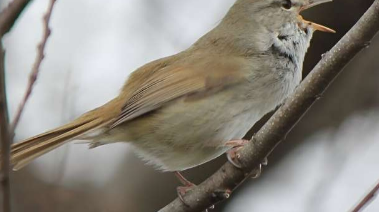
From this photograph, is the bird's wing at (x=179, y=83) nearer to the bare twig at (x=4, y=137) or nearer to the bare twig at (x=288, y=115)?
the bare twig at (x=288, y=115)

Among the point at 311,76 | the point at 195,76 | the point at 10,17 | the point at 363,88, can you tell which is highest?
the point at 10,17

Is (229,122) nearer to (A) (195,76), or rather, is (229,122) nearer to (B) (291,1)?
(A) (195,76)

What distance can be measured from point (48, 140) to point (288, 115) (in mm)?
1277

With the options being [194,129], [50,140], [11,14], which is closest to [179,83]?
[194,129]

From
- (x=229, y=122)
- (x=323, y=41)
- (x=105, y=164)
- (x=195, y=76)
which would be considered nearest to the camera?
(x=229, y=122)

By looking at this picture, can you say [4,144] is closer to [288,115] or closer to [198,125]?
[288,115]

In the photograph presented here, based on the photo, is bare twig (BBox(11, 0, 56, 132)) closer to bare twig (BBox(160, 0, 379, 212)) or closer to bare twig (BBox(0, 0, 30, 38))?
bare twig (BBox(0, 0, 30, 38))

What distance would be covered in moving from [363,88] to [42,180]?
7.14 ft

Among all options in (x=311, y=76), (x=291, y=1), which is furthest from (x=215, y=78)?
(x=311, y=76)

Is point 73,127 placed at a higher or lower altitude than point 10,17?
lower

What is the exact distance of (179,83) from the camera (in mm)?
3568

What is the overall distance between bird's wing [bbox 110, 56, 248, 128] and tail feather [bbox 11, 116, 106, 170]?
141 mm

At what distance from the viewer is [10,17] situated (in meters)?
2.33

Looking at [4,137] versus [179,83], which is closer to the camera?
[4,137]
